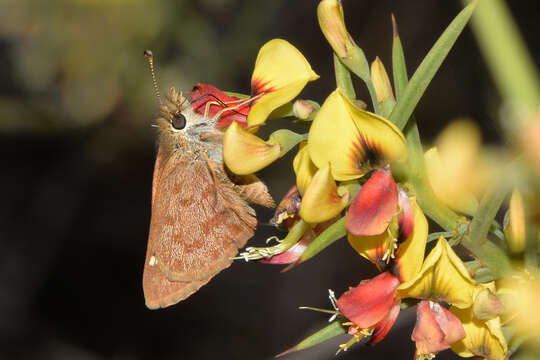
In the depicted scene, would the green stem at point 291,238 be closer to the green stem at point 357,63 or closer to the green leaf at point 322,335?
the green leaf at point 322,335

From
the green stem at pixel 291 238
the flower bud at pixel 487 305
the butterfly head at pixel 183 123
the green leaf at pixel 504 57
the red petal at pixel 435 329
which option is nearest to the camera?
the green leaf at pixel 504 57

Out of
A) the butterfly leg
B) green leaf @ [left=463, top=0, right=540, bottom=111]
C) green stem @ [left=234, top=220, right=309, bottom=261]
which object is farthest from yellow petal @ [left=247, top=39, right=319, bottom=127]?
green leaf @ [left=463, top=0, right=540, bottom=111]

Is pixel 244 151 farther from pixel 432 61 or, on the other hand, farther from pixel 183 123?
pixel 183 123

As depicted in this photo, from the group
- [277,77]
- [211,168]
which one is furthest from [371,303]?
[211,168]

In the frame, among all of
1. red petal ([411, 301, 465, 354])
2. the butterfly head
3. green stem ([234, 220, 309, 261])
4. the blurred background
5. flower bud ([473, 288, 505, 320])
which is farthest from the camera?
the blurred background

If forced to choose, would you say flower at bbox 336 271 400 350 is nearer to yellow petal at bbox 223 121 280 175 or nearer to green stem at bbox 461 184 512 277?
green stem at bbox 461 184 512 277

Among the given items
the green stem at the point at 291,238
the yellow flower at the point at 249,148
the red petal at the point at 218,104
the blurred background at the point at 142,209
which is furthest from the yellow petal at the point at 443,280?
the blurred background at the point at 142,209
